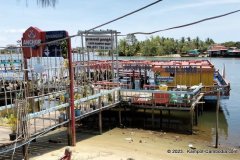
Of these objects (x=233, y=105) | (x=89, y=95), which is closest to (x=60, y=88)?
(x=89, y=95)

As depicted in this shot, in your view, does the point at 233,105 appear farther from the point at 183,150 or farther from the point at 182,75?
the point at 183,150

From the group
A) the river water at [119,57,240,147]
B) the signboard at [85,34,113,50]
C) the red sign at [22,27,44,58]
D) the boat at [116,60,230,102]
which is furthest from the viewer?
the boat at [116,60,230,102]

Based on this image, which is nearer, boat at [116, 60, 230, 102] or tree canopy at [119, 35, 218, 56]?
boat at [116, 60, 230, 102]

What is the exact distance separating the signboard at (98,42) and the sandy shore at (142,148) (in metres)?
4.90

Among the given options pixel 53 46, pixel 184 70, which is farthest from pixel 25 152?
pixel 184 70

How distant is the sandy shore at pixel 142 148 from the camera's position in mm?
14648

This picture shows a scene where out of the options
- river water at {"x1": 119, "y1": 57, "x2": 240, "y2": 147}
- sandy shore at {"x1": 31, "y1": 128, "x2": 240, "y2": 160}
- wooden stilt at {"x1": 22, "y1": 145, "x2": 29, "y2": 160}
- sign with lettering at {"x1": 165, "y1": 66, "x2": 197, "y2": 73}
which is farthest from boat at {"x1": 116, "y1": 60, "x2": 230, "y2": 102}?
wooden stilt at {"x1": 22, "y1": 145, "x2": 29, "y2": 160}

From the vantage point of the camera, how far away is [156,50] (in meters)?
132

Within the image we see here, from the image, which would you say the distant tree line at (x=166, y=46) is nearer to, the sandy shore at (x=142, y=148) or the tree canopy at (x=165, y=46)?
the tree canopy at (x=165, y=46)

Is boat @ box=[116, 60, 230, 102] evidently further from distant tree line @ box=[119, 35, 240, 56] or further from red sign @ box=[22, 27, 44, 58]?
distant tree line @ box=[119, 35, 240, 56]

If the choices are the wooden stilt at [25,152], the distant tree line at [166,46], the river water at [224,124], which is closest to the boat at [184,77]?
the river water at [224,124]

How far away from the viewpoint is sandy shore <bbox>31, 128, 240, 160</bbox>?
14648 mm

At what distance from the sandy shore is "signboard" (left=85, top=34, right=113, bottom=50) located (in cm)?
490

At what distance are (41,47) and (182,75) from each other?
16031 millimetres
